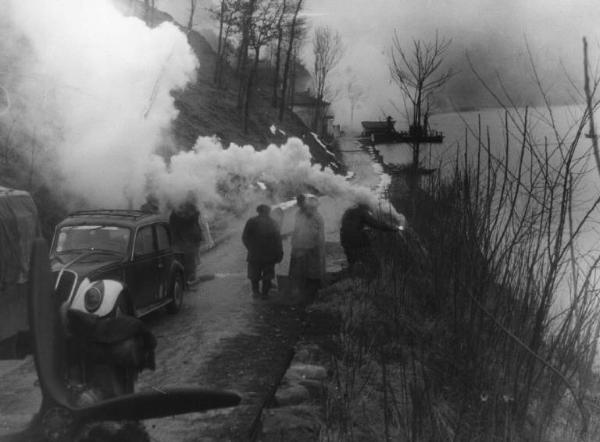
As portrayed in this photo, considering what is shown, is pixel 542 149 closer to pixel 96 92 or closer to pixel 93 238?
pixel 96 92

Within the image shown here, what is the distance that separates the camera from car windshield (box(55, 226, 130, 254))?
1069cm

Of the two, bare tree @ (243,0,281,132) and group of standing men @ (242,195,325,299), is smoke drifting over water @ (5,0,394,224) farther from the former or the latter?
bare tree @ (243,0,281,132)

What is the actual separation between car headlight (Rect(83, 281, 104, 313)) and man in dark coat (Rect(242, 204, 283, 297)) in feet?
27.6

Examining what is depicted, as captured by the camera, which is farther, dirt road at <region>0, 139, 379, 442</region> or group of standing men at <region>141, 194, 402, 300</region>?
group of standing men at <region>141, 194, 402, 300</region>

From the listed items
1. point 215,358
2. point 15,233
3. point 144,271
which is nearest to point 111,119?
point 144,271

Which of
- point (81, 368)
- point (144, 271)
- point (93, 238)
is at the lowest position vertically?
point (144, 271)

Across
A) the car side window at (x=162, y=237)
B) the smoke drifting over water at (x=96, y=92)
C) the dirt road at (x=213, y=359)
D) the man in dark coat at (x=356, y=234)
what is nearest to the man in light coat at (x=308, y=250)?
the dirt road at (x=213, y=359)

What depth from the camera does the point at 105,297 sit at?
15.9 ft

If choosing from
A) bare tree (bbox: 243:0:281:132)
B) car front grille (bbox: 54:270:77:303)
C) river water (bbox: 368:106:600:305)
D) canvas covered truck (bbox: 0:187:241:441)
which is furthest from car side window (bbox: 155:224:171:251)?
bare tree (bbox: 243:0:281:132)

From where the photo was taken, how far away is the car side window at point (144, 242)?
1100 cm

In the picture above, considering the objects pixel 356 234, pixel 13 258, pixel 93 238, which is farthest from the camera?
pixel 356 234

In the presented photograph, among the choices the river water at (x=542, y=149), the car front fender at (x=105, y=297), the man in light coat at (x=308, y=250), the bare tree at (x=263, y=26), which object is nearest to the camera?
the car front fender at (x=105, y=297)

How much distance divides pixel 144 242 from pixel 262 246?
2.65 meters

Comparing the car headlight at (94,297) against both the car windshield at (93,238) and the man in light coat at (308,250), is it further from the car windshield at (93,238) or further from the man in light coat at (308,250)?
the man in light coat at (308,250)
